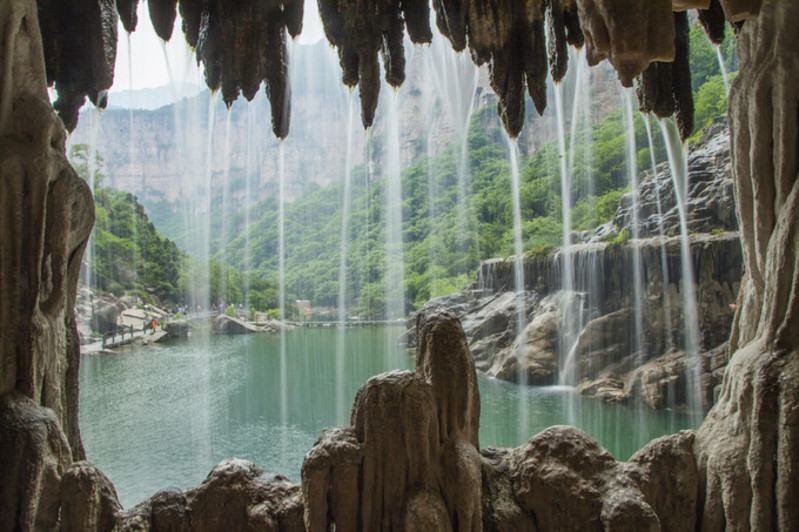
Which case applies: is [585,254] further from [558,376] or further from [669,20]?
[669,20]

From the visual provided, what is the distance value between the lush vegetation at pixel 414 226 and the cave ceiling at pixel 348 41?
10286 mm

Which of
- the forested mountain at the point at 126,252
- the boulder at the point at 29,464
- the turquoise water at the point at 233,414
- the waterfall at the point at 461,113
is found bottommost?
the turquoise water at the point at 233,414

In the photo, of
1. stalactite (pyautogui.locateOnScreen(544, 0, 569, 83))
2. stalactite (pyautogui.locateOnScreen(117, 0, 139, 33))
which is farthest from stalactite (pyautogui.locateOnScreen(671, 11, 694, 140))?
stalactite (pyautogui.locateOnScreen(117, 0, 139, 33))

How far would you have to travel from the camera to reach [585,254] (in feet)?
46.4

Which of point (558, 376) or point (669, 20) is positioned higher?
point (669, 20)

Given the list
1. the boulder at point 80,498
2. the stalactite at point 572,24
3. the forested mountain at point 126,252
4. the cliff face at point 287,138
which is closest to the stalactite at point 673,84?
the stalactite at point 572,24

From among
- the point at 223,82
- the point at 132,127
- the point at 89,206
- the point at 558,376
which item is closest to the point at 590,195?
the point at 558,376

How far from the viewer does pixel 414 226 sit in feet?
97.5

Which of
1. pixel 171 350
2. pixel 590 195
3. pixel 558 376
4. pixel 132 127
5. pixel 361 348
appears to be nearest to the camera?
pixel 558 376

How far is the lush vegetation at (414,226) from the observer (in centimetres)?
2278

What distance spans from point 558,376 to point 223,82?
1125 centimetres

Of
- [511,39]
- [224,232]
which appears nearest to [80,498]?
[511,39]

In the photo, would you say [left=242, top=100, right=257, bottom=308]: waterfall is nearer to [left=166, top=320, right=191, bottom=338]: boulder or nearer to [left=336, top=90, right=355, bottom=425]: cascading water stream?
[left=336, top=90, right=355, bottom=425]: cascading water stream

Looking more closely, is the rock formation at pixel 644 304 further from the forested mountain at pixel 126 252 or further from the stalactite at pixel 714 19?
the forested mountain at pixel 126 252
